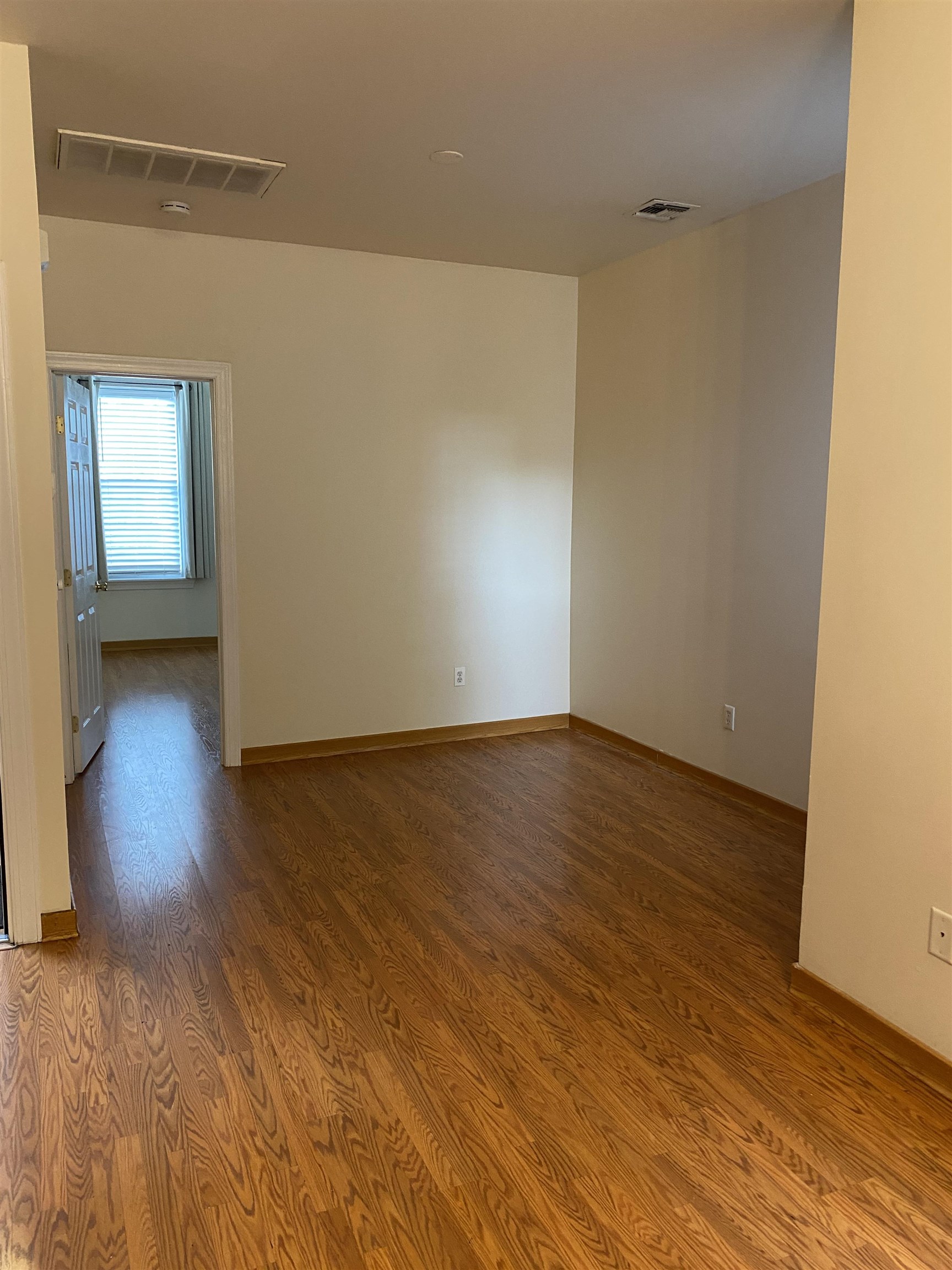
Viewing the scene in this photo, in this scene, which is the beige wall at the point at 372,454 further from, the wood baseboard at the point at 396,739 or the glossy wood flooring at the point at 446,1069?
the glossy wood flooring at the point at 446,1069

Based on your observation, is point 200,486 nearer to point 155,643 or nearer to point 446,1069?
point 155,643

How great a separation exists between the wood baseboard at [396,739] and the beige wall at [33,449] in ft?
6.78

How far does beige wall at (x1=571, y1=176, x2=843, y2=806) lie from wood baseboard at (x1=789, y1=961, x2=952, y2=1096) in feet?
5.15

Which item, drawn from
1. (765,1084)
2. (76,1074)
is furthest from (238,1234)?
(765,1084)

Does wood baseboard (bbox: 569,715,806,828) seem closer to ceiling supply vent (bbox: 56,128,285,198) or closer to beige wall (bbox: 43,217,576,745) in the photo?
beige wall (bbox: 43,217,576,745)

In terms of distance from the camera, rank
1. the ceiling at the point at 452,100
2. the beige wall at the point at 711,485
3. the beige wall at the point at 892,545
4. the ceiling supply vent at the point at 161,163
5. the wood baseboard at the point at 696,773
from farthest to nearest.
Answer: the wood baseboard at the point at 696,773, the beige wall at the point at 711,485, the ceiling supply vent at the point at 161,163, the ceiling at the point at 452,100, the beige wall at the point at 892,545

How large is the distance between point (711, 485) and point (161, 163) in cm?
278

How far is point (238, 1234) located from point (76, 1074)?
74cm

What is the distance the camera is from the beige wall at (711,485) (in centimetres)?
407

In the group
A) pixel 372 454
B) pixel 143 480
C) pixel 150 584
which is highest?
pixel 372 454

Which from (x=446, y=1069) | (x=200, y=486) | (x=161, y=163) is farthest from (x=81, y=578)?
(x=200, y=486)

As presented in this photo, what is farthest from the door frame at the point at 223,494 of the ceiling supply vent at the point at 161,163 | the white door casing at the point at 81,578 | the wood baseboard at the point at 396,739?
the ceiling supply vent at the point at 161,163

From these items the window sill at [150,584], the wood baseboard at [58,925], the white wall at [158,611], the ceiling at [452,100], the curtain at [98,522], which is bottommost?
the wood baseboard at [58,925]

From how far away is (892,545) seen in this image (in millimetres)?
2365
